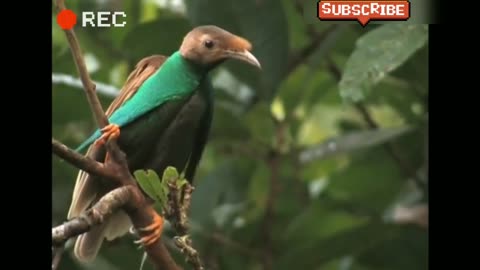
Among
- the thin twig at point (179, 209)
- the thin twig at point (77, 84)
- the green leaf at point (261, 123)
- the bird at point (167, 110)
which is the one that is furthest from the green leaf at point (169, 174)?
the green leaf at point (261, 123)

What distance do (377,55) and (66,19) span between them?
0.38 meters

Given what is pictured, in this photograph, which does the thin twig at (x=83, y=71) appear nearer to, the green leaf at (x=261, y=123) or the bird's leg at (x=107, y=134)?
the bird's leg at (x=107, y=134)

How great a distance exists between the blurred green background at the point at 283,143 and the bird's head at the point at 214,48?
10cm

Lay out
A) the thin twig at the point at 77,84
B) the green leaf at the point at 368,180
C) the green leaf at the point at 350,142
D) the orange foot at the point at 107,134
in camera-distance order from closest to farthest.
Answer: the orange foot at the point at 107,134
the thin twig at the point at 77,84
the green leaf at the point at 350,142
the green leaf at the point at 368,180

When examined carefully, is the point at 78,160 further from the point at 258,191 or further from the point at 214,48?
the point at 258,191

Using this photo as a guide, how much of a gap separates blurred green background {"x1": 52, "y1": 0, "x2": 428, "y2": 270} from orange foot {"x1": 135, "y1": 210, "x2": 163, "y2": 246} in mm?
145

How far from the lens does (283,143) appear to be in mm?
1799

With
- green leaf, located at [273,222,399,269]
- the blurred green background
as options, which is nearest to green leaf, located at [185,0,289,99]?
the blurred green background

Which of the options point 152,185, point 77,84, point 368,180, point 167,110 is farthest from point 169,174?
point 368,180

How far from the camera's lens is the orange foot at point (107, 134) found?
1.44 meters

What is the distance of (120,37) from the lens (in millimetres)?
1741
